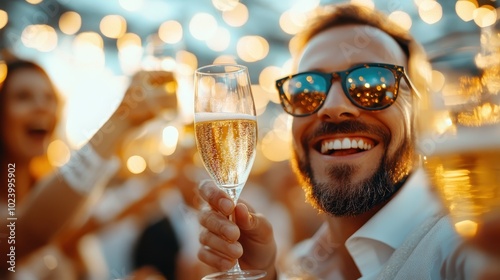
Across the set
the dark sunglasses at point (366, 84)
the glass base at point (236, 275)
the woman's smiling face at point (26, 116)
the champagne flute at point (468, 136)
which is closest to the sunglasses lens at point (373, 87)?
the dark sunglasses at point (366, 84)

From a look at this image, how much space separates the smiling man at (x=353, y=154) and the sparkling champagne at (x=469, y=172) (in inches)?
22.8

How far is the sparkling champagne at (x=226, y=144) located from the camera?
1.11 meters

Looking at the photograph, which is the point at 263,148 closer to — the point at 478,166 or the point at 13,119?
the point at 13,119

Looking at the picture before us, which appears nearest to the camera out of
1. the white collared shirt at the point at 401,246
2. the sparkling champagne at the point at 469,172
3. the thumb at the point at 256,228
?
the sparkling champagne at the point at 469,172

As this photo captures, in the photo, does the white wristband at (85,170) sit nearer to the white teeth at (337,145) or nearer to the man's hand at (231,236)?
the man's hand at (231,236)

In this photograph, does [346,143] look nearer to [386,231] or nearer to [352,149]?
[352,149]

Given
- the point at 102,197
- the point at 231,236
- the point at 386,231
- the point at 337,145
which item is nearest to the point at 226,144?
the point at 231,236

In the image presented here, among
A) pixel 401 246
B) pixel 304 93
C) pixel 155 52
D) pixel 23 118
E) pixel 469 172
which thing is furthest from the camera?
pixel 23 118

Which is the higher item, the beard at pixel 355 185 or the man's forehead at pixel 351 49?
the man's forehead at pixel 351 49

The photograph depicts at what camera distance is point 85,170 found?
172 centimetres

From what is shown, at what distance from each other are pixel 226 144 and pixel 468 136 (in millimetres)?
648

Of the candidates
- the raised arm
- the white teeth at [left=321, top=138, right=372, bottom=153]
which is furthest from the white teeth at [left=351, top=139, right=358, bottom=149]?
the raised arm

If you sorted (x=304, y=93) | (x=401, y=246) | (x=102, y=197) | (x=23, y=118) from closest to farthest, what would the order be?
(x=401, y=246)
(x=304, y=93)
(x=23, y=118)
(x=102, y=197)

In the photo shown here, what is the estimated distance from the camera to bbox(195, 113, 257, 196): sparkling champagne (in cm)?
111
